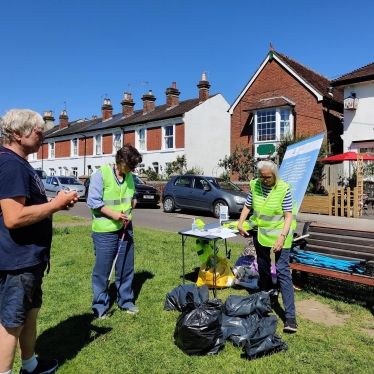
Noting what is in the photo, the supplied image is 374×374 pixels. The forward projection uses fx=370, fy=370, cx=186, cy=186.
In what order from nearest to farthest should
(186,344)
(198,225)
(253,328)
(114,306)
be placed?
(186,344), (253,328), (114,306), (198,225)

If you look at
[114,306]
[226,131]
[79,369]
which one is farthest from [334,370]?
[226,131]

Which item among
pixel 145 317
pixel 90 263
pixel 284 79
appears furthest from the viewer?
pixel 284 79

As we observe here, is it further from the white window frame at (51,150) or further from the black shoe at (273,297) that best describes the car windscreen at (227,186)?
the white window frame at (51,150)

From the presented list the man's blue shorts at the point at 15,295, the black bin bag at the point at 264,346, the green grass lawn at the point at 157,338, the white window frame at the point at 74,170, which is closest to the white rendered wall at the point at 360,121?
the green grass lawn at the point at 157,338

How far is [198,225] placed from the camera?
5.68 metres

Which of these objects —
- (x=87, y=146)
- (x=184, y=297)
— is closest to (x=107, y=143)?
(x=87, y=146)

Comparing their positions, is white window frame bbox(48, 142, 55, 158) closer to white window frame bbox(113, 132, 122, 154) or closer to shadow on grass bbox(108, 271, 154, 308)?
white window frame bbox(113, 132, 122, 154)

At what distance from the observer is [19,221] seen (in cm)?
243

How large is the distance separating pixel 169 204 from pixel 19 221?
46.8ft

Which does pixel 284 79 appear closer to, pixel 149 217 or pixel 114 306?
pixel 149 217

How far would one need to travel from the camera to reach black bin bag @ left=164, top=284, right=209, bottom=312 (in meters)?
4.23

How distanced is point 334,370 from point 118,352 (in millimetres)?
1941

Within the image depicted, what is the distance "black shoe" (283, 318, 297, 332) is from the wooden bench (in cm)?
111

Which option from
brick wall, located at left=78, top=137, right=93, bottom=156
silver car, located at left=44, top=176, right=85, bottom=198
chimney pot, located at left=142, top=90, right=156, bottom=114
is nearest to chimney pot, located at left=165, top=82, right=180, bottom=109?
chimney pot, located at left=142, top=90, right=156, bottom=114
